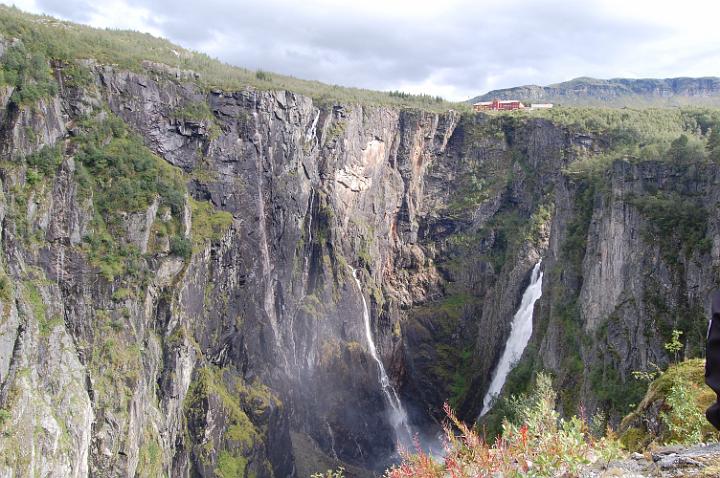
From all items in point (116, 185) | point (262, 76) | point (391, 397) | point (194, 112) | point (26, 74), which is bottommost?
point (391, 397)

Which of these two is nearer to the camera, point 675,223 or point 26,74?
point 675,223

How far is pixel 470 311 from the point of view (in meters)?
48.8

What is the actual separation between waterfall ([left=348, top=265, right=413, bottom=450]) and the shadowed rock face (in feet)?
2.19

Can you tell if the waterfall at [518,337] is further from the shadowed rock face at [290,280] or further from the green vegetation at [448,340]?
the green vegetation at [448,340]

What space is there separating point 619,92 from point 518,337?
89.6 meters

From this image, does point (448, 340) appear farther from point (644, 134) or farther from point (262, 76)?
point (262, 76)

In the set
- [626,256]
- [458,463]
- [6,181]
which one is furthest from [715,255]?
[6,181]

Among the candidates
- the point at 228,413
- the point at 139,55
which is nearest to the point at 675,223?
the point at 228,413

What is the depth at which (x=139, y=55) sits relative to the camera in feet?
133

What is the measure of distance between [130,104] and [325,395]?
2367 centimetres

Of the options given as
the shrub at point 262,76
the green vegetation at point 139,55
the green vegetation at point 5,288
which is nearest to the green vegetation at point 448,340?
the green vegetation at point 139,55

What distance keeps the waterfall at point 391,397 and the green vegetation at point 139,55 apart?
17.1 meters

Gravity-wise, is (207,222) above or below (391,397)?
above

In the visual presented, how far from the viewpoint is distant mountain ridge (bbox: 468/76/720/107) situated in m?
103
